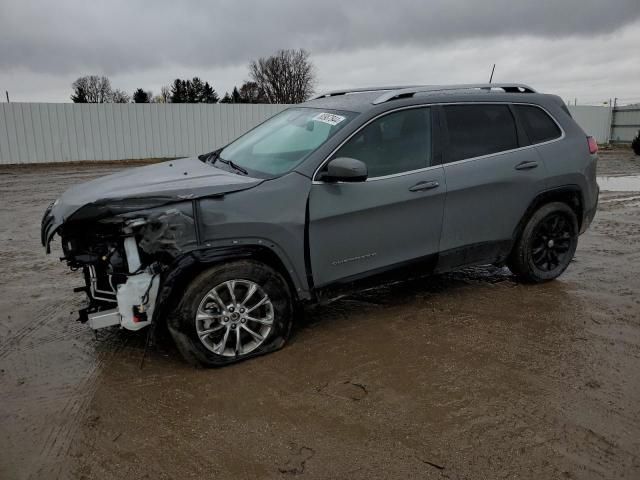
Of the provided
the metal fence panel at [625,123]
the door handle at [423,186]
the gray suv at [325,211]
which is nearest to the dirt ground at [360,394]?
the gray suv at [325,211]

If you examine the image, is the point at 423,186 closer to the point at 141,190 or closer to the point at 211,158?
the point at 211,158

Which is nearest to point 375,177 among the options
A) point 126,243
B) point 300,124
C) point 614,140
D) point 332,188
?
point 332,188

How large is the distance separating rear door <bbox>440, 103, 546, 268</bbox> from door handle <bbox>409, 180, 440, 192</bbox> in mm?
156

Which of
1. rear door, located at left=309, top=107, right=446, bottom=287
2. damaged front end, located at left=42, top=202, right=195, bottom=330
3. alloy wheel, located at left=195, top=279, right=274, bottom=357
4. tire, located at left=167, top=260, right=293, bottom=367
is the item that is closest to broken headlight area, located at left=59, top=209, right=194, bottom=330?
damaged front end, located at left=42, top=202, right=195, bottom=330

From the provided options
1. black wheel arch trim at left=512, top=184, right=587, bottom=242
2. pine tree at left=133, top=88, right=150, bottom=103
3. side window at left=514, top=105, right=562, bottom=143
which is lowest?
black wheel arch trim at left=512, top=184, right=587, bottom=242

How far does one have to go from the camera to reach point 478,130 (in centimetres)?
464

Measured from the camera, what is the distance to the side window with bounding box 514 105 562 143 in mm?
4922

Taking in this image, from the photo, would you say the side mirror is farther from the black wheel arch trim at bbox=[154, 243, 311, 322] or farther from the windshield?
the black wheel arch trim at bbox=[154, 243, 311, 322]

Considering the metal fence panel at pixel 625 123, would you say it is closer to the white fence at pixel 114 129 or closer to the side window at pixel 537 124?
the white fence at pixel 114 129

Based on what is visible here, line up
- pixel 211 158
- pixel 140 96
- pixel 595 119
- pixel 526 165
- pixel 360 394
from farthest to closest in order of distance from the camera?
pixel 140 96 < pixel 595 119 < pixel 211 158 < pixel 526 165 < pixel 360 394

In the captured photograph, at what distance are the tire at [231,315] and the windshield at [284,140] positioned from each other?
2.65 ft

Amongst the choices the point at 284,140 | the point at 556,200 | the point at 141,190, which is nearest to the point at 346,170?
the point at 284,140

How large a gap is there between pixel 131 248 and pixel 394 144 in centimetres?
212

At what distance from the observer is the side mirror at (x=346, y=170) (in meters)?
3.72
